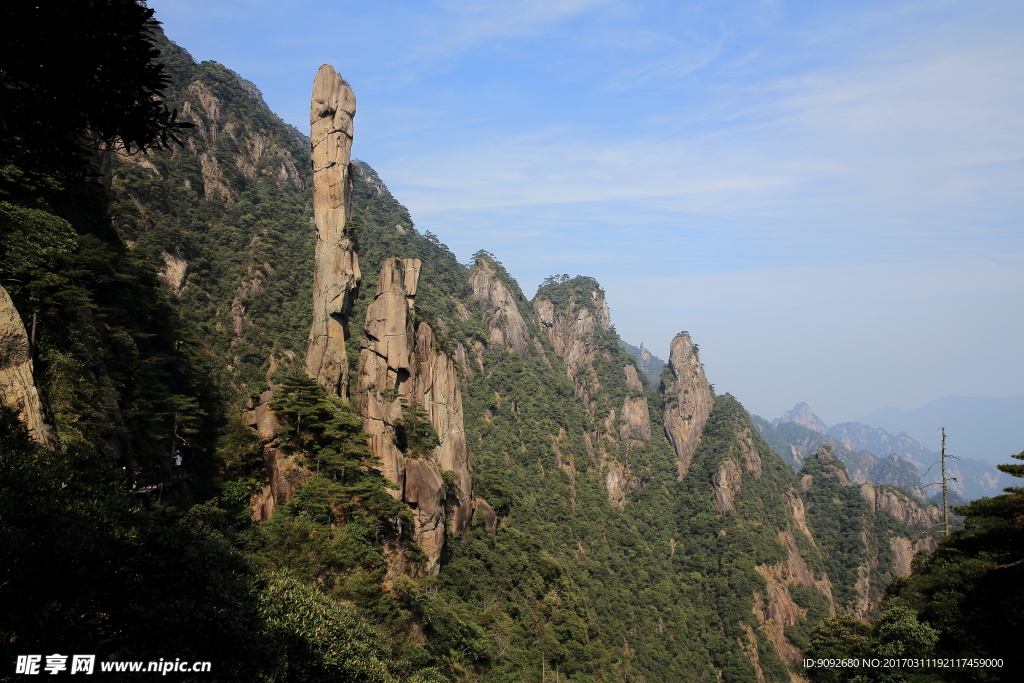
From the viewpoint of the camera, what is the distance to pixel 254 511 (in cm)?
2150

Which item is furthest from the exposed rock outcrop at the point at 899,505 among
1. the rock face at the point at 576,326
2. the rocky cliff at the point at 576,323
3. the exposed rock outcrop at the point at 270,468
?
the exposed rock outcrop at the point at 270,468

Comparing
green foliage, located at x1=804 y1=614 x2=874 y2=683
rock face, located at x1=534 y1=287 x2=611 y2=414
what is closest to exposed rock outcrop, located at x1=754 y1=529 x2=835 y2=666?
rock face, located at x1=534 y1=287 x2=611 y2=414

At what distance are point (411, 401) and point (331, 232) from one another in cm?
1150

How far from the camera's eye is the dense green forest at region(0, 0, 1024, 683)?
7387 millimetres

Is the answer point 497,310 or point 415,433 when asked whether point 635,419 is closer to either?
point 497,310

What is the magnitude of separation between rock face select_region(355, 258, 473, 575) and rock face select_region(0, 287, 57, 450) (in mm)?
15590

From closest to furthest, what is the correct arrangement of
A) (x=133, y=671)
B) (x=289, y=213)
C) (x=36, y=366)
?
(x=133, y=671)
(x=36, y=366)
(x=289, y=213)

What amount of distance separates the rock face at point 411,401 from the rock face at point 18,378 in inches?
614

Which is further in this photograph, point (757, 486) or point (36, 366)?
point (757, 486)

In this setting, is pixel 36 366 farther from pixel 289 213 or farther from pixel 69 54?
pixel 289 213

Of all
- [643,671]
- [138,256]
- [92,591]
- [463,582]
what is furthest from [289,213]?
[92,591]

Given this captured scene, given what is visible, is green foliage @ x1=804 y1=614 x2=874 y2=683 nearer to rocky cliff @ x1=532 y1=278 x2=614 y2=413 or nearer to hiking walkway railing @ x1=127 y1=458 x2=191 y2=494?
hiking walkway railing @ x1=127 y1=458 x2=191 y2=494

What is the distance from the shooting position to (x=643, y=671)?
2223 inches

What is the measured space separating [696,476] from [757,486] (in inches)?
410
